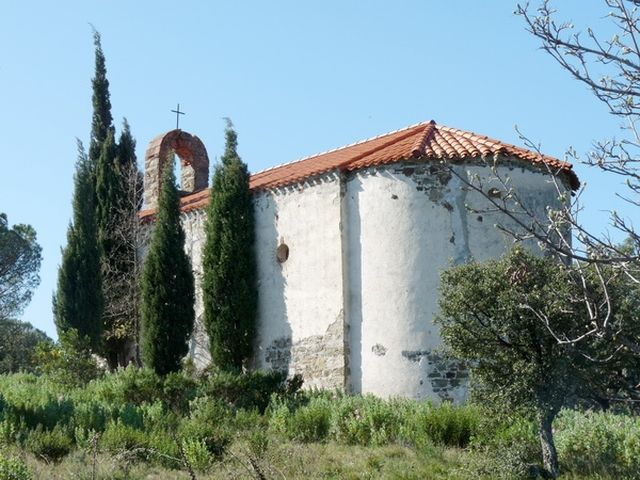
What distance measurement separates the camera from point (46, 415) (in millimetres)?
13609

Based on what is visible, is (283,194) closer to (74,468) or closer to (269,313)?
(269,313)

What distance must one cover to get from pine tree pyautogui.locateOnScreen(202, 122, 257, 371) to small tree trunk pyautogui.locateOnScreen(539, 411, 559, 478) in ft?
26.5

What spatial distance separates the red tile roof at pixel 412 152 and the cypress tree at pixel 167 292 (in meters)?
1.19

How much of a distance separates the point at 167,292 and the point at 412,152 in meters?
6.53

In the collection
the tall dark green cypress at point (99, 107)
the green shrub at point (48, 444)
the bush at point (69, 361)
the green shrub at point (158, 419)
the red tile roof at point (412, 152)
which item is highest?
the tall dark green cypress at point (99, 107)

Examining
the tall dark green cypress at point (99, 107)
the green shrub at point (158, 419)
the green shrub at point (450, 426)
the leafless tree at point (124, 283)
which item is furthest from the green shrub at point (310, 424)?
the tall dark green cypress at point (99, 107)

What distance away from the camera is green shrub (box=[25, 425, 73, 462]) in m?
11.8

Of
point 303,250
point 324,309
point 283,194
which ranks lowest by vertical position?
point 324,309

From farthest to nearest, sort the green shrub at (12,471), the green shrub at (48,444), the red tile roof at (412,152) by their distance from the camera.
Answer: the red tile roof at (412,152) → the green shrub at (48,444) → the green shrub at (12,471)

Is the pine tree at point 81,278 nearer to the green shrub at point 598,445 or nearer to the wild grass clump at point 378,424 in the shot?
the wild grass clump at point 378,424

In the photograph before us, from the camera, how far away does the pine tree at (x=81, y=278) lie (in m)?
22.1

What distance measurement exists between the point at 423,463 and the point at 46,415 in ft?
18.3

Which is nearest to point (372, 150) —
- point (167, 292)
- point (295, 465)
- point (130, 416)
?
point (167, 292)

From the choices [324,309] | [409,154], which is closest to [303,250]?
[324,309]
